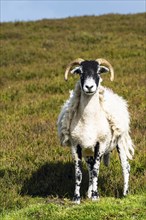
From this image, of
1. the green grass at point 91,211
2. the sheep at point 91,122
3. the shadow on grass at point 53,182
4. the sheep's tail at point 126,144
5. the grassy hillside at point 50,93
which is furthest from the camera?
the grassy hillside at point 50,93

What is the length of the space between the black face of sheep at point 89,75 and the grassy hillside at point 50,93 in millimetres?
1950

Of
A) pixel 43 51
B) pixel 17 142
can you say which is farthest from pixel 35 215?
pixel 43 51

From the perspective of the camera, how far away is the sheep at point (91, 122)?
25.3 feet

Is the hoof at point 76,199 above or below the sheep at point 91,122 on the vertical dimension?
below

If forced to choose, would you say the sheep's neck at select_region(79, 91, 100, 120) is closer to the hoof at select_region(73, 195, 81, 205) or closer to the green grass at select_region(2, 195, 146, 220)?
the hoof at select_region(73, 195, 81, 205)

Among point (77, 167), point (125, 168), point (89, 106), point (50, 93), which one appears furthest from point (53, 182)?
point (50, 93)

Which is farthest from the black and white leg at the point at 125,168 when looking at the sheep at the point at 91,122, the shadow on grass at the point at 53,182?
the shadow on grass at the point at 53,182

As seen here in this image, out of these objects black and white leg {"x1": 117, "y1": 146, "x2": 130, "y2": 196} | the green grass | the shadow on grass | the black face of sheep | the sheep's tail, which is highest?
the black face of sheep

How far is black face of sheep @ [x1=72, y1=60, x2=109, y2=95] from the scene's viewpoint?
7398mm

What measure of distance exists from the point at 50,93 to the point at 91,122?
9.06m

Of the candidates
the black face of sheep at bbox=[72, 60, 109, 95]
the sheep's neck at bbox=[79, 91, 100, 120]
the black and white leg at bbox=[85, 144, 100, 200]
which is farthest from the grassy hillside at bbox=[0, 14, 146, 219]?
the black face of sheep at bbox=[72, 60, 109, 95]

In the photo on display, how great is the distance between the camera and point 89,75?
754 centimetres

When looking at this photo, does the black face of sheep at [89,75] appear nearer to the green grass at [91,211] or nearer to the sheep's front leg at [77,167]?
the sheep's front leg at [77,167]

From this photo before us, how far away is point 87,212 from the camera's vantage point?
6.64 meters
